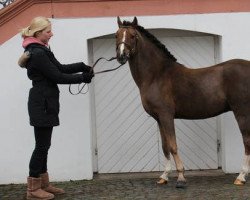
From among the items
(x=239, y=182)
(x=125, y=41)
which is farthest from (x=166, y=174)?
(x=125, y=41)

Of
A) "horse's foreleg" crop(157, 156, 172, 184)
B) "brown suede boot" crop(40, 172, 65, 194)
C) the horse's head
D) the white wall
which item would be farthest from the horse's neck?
"brown suede boot" crop(40, 172, 65, 194)

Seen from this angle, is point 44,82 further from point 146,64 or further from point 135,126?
point 135,126

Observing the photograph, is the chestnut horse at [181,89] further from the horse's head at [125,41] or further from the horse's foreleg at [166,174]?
the horse's foreleg at [166,174]

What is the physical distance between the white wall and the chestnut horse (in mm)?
717

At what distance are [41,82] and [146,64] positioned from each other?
153 centimetres

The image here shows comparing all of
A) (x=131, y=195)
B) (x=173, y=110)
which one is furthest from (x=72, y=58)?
(x=131, y=195)

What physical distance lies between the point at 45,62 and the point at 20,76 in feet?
5.46

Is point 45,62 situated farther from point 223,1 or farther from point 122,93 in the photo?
point 223,1

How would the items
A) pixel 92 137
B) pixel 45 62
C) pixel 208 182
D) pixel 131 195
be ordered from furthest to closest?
1. pixel 92 137
2. pixel 208 182
3. pixel 131 195
4. pixel 45 62

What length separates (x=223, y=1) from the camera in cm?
763

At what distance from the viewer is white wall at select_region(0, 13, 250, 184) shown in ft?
25.1

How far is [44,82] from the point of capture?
20.6 ft

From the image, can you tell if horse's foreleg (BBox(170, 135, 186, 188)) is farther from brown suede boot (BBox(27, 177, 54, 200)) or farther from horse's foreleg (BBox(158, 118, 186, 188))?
brown suede boot (BBox(27, 177, 54, 200))

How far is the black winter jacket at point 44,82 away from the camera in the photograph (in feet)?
20.2
